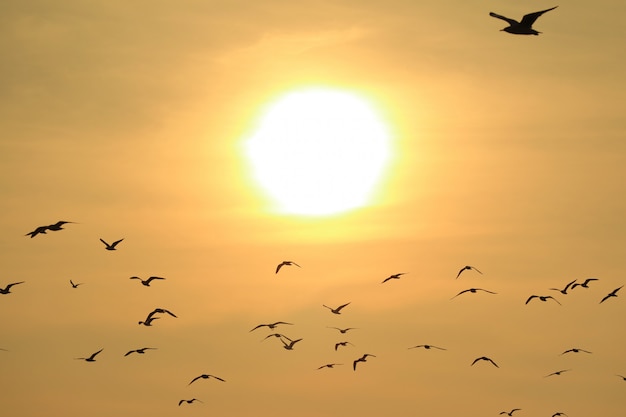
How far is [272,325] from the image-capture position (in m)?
158

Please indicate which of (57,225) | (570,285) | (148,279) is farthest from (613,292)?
(57,225)

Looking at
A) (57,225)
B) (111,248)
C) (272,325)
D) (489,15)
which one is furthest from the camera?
(272,325)

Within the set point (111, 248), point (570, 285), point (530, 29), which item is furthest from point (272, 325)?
point (530, 29)

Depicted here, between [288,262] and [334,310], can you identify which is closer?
Answer: [288,262]

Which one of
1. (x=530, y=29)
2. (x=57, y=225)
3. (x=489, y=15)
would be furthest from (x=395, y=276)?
(x=489, y=15)

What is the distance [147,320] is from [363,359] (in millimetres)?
26548

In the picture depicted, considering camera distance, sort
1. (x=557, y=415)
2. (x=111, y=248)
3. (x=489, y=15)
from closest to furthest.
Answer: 1. (x=489, y=15)
2. (x=111, y=248)
3. (x=557, y=415)

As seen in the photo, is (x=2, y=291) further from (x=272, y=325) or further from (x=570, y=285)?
(x=570, y=285)

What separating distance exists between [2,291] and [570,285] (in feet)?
189

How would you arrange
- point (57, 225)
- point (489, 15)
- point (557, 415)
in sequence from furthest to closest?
1. point (557, 415)
2. point (57, 225)
3. point (489, 15)

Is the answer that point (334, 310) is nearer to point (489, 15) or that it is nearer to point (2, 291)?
point (2, 291)

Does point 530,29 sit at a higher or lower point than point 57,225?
higher

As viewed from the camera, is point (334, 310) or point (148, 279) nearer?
point (148, 279)

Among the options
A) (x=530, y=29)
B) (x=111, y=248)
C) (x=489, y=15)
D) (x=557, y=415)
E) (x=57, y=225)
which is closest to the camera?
(x=489, y=15)
